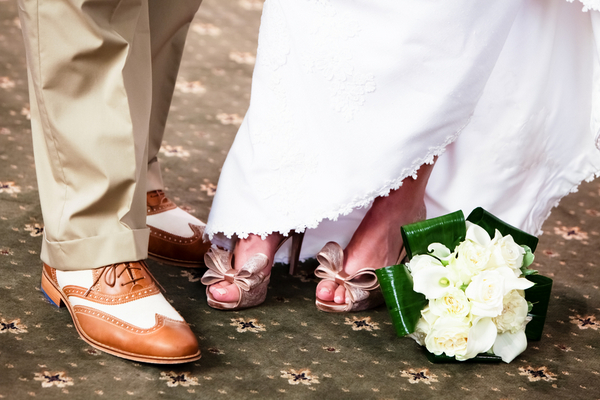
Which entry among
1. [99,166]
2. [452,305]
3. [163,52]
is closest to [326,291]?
[452,305]

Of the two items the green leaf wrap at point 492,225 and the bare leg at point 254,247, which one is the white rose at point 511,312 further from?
the bare leg at point 254,247

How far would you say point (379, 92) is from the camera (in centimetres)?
113

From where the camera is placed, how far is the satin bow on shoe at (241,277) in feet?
3.69

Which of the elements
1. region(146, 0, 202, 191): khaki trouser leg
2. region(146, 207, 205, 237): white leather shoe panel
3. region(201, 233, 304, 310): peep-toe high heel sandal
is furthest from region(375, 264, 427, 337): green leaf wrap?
Answer: region(146, 0, 202, 191): khaki trouser leg

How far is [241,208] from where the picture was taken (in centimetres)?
119

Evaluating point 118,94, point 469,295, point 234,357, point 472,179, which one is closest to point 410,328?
point 469,295

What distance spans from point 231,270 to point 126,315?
243 millimetres

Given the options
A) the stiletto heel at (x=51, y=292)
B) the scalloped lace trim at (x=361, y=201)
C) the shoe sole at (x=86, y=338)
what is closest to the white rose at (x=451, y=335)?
the scalloped lace trim at (x=361, y=201)

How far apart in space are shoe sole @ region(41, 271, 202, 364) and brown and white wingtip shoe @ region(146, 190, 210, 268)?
0.78ft

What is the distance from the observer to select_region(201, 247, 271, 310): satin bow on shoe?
112cm

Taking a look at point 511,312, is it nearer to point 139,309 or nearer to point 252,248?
point 252,248

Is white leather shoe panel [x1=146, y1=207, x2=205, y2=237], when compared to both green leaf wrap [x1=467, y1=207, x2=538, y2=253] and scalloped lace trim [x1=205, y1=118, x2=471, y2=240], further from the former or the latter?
green leaf wrap [x1=467, y1=207, x2=538, y2=253]

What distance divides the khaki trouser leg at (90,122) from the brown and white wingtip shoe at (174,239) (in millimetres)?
241

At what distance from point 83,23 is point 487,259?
710 millimetres
